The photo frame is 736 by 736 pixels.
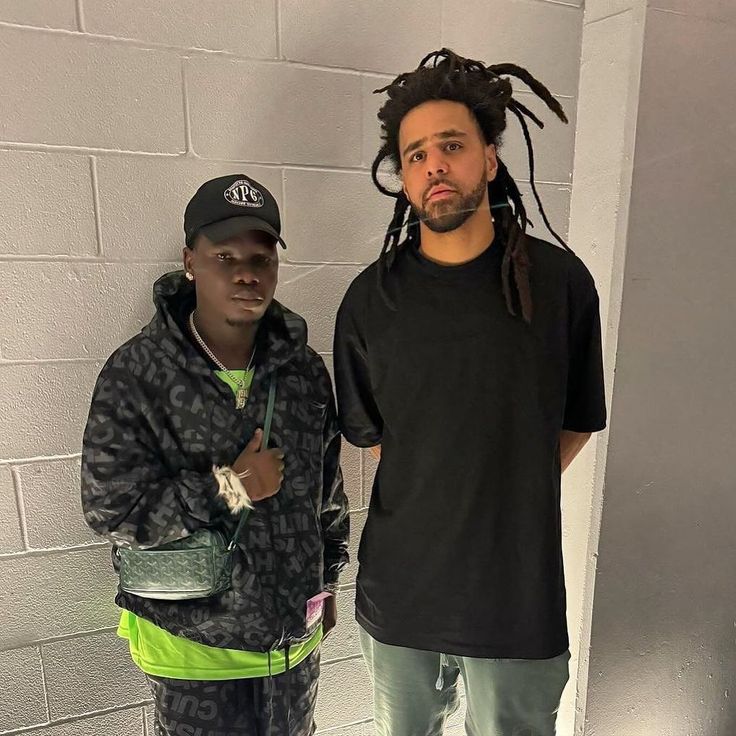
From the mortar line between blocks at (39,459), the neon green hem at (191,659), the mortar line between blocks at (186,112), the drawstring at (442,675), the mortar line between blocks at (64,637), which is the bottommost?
the mortar line between blocks at (64,637)

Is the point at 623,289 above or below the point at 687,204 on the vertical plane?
below

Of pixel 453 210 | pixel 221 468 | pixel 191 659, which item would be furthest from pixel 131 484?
pixel 453 210

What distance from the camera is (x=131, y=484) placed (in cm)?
102

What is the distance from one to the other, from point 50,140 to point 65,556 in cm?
78

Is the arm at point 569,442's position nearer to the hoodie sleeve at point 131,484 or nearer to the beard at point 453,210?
the beard at point 453,210

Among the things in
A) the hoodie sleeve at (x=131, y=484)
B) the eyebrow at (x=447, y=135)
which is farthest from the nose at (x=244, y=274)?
the eyebrow at (x=447, y=135)

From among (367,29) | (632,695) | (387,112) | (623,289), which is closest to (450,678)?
(632,695)

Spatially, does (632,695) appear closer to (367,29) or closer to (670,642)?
(670,642)

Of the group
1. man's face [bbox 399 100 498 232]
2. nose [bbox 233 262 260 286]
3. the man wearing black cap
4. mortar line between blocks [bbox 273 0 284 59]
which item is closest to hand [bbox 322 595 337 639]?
the man wearing black cap

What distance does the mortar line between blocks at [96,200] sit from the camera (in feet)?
3.99

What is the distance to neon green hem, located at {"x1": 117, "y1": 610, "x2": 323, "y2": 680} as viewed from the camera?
1.10m

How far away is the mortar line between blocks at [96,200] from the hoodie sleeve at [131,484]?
0.32m

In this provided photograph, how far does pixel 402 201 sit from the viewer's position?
47.1 inches

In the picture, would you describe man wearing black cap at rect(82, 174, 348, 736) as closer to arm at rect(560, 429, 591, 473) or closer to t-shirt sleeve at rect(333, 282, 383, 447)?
t-shirt sleeve at rect(333, 282, 383, 447)
